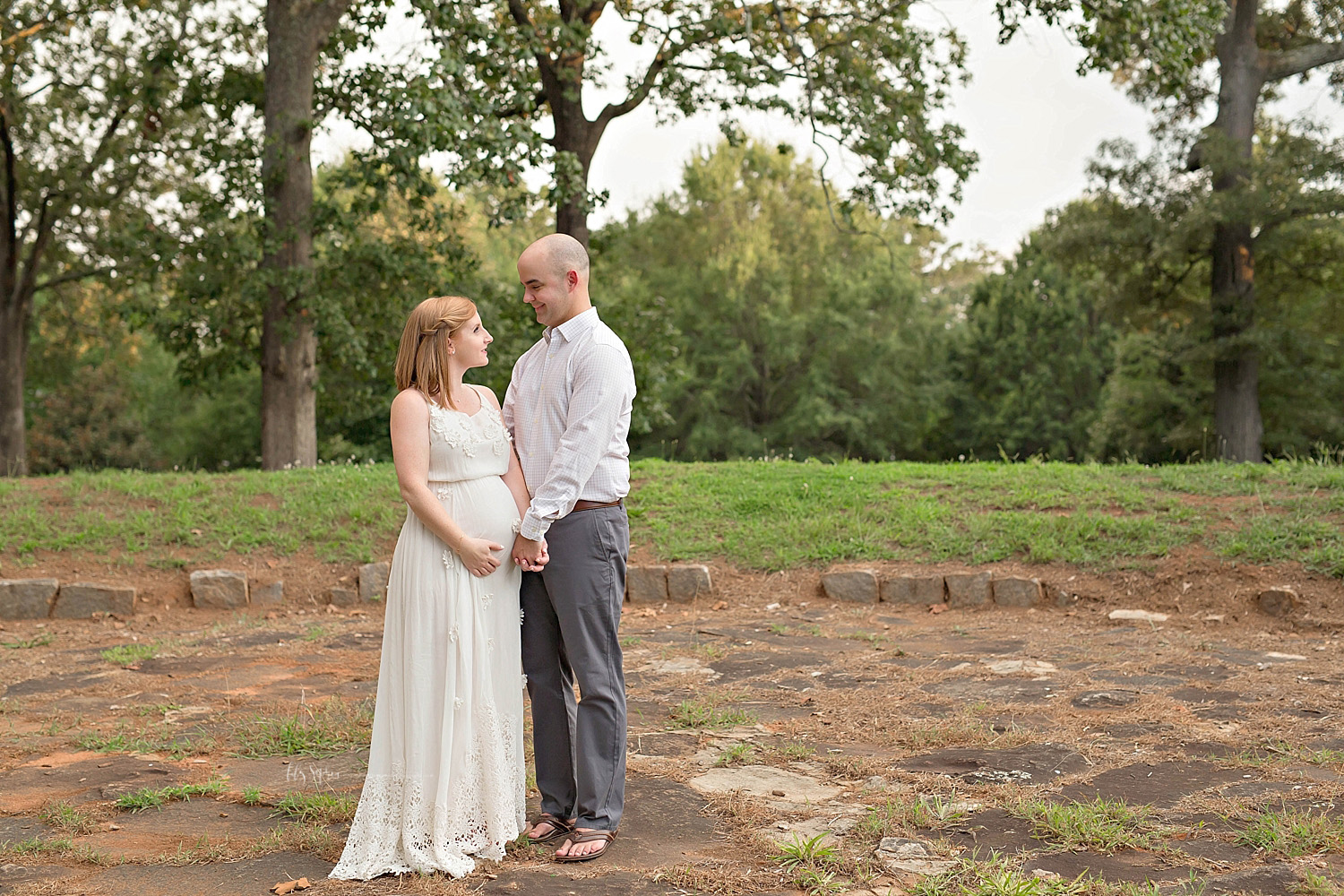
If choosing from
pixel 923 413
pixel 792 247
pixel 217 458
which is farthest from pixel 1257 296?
pixel 217 458

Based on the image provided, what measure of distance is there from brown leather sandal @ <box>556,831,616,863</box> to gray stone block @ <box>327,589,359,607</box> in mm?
5527

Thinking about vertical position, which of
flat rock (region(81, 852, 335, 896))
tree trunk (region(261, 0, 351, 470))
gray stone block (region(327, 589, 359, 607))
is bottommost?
flat rock (region(81, 852, 335, 896))

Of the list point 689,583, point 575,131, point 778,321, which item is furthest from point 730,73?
point 778,321

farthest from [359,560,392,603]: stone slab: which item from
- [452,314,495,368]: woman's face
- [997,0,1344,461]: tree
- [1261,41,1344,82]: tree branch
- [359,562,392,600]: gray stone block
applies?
[1261,41,1344,82]: tree branch

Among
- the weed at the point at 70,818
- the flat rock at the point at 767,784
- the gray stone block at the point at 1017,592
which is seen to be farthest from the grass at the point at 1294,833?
the gray stone block at the point at 1017,592

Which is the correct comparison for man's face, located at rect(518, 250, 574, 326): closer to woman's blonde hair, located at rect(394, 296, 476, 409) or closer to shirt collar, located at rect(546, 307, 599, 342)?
shirt collar, located at rect(546, 307, 599, 342)

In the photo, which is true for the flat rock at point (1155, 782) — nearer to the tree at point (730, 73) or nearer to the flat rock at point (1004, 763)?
the flat rock at point (1004, 763)

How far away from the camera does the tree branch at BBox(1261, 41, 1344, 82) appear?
2091 cm

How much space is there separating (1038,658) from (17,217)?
2245 cm

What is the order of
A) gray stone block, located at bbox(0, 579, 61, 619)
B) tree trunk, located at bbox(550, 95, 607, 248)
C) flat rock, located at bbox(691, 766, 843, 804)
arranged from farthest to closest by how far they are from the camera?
tree trunk, located at bbox(550, 95, 607, 248) → gray stone block, located at bbox(0, 579, 61, 619) → flat rock, located at bbox(691, 766, 843, 804)

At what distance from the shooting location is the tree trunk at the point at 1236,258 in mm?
20797

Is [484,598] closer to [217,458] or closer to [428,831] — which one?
[428,831]

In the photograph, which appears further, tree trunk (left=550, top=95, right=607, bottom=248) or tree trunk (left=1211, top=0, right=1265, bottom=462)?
tree trunk (left=1211, top=0, right=1265, bottom=462)

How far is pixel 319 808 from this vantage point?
419 cm
